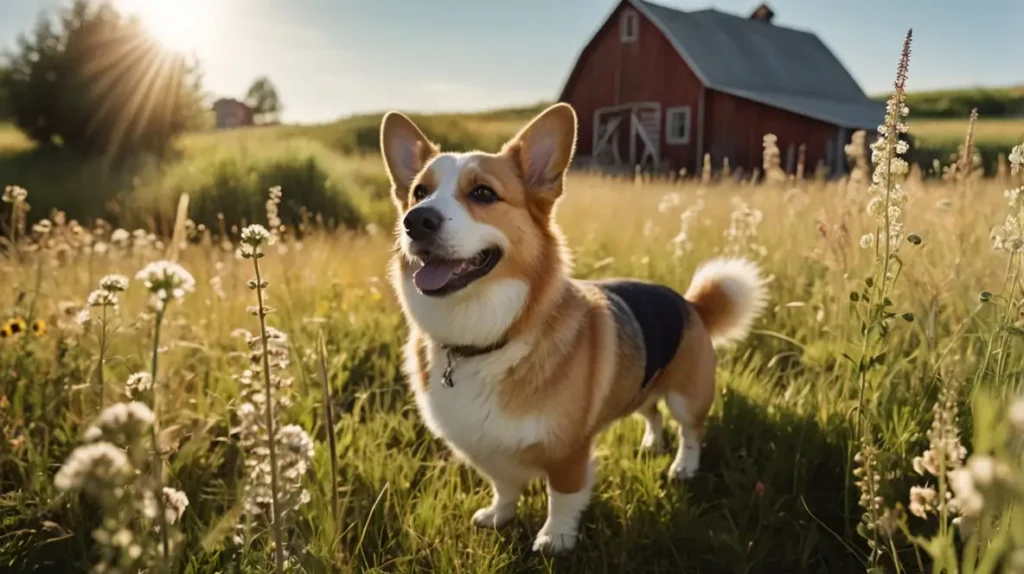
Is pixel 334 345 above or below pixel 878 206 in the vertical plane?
below

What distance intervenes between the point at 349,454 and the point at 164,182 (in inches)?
531

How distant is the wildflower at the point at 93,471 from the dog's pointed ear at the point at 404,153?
2206mm

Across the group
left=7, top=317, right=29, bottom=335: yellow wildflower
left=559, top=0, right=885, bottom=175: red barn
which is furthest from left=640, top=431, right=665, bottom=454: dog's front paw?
left=559, top=0, right=885, bottom=175: red barn

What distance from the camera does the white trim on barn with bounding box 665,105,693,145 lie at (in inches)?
822

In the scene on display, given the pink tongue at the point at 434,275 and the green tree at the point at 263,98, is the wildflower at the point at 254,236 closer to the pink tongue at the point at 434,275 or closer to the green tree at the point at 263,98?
the pink tongue at the point at 434,275

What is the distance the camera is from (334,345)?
379 cm

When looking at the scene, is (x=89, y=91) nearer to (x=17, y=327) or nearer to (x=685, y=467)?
(x=17, y=327)

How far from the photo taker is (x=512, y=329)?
8.11ft

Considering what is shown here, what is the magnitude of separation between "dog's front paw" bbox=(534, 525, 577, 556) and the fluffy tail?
1349mm

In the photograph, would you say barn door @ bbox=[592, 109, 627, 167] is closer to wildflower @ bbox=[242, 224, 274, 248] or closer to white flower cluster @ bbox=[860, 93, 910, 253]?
white flower cluster @ bbox=[860, 93, 910, 253]

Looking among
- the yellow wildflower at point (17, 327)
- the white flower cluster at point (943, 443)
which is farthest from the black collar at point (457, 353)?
the yellow wildflower at point (17, 327)

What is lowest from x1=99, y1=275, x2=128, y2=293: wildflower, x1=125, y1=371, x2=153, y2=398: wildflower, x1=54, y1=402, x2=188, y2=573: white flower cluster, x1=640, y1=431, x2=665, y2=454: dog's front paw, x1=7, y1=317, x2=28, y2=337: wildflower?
x1=640, y1=431, x2=665, y2=454: dog's front paw

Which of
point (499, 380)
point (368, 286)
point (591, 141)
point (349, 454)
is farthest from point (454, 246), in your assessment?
point (591, 141)

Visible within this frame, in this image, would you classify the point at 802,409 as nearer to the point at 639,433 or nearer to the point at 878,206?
the point at 639,433
